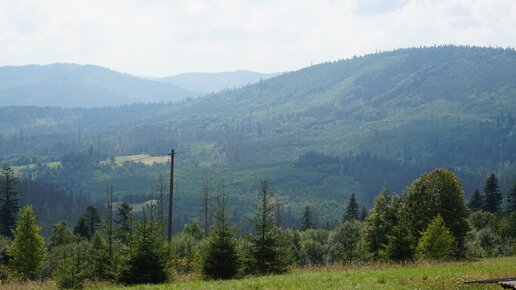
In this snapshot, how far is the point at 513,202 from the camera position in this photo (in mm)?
81688

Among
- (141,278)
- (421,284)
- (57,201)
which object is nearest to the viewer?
(421,284)

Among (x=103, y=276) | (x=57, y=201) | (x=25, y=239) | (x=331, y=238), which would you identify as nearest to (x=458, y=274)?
(x=103, y=276)

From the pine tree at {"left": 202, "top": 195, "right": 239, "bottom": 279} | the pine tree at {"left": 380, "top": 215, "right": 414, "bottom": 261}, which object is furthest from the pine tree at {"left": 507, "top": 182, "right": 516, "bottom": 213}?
the pine tree at {"left": 202, "top": 195, "right": 239, "bottom": 279}

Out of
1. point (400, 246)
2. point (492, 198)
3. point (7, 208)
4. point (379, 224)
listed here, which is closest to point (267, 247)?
point (400, 246)

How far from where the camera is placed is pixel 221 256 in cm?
2509

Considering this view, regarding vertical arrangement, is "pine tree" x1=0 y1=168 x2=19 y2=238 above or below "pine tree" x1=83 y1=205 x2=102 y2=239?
above

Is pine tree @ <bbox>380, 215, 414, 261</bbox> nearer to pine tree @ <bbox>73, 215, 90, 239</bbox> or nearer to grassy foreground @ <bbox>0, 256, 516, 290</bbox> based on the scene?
grassy foreground @ <bbox>0, 256, 516, 290</bbox>

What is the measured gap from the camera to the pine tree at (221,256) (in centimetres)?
2495

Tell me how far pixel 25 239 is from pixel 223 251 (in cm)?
2883

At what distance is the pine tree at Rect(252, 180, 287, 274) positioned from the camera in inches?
1022

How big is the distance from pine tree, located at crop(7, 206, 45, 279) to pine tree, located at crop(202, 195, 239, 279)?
27.3m

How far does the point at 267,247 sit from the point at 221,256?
249 centimetres

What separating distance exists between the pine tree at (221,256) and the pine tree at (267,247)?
1.54 meters

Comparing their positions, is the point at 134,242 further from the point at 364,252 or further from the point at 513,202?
the point at 513,202
